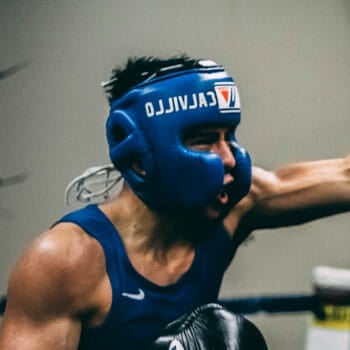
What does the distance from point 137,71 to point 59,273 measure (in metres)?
0.41

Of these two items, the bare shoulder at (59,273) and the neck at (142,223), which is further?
the neck at (142,223)

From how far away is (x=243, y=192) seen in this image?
1499 millimetres

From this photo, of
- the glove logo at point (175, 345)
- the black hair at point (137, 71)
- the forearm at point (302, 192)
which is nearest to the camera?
the glove logo at point (175, 345)

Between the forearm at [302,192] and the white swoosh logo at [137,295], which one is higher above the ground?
the forearm at [302,192]

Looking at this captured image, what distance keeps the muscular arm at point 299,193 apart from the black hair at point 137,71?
304 millimetres

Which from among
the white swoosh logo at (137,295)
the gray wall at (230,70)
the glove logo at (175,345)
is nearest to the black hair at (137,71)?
the gray wall at (230,70)

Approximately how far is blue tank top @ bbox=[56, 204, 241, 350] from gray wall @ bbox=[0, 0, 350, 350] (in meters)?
0.16

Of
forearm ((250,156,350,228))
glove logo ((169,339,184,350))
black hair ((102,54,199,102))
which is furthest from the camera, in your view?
forearm ((250,156,350,228))

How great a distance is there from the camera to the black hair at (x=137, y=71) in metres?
→ 1.48

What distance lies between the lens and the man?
4.64 feet

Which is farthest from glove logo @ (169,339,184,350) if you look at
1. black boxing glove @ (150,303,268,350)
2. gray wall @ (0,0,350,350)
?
gray wall @ (0,0,350,350)

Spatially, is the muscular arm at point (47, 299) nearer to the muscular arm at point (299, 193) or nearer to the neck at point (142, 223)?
the neck at point (142, 223)

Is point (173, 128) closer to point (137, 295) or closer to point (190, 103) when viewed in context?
point (190, 103)

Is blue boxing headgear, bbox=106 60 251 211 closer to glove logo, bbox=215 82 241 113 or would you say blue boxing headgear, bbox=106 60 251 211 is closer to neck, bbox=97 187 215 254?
glove logo, bbox=215 82 241 113
